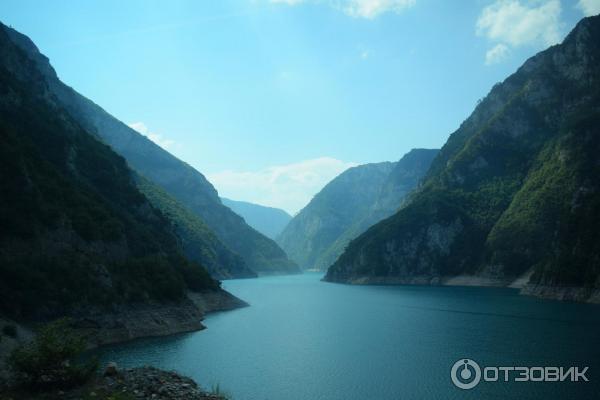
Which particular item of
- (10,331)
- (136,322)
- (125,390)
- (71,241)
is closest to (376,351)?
(136,322)

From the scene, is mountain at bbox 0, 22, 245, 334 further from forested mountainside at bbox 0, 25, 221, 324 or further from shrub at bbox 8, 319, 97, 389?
shrub at bbox 8, 319, 97, 389

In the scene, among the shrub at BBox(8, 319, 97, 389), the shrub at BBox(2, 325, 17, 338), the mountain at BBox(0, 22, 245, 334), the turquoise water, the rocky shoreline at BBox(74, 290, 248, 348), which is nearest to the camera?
the shrub at BBox(8, 319, 97, 389)

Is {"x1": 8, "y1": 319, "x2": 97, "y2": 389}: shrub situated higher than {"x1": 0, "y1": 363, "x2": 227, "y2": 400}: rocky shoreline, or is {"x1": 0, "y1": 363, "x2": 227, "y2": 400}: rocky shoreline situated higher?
{"x1": 8, "y1": 319, "x2": 97, "y2": 389}: shrub

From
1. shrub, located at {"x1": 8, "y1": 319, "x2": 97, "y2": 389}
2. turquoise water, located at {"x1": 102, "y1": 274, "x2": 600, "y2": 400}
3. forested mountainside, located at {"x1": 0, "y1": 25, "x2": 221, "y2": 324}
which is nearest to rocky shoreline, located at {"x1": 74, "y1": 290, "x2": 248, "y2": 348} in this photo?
forested mountainside, located at {"x1": 0, "y1": 25, "x2": 221, "y2": 324}

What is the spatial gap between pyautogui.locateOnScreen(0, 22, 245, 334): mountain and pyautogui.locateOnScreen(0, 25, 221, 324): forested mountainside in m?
0.15

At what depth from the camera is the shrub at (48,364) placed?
2853cm

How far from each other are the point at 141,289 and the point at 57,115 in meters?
63.8

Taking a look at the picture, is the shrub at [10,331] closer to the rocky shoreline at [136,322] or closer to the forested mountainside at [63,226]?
the forested mountainside at [63,226]

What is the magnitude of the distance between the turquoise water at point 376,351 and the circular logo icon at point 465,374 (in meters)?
0.75

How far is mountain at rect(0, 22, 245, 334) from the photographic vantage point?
59250 mm

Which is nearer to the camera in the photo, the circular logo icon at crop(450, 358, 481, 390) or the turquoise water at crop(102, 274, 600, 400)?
the turquoise water at crop(102, 274, 600, 400)

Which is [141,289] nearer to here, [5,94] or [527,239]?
[5,94]

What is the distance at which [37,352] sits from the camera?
29.2 meters

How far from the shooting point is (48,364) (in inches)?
1143
